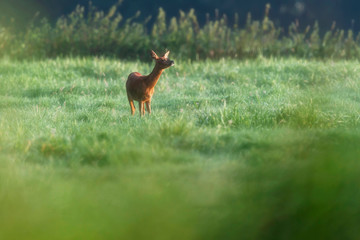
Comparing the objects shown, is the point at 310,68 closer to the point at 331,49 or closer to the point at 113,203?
the point at 331,49

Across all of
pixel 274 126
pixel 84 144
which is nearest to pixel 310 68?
pixel 274 126

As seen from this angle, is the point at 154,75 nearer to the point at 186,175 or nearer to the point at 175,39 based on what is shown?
the point at 186,175

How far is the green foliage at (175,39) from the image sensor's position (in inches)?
488

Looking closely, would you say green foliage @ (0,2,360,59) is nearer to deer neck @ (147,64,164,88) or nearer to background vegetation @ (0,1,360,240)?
background vegetation @ (0,1,360,240)

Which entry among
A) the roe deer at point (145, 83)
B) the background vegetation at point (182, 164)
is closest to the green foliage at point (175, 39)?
the background vegetation at point (182, 164)

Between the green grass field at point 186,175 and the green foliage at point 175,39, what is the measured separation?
5.89m

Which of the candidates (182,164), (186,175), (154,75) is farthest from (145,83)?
(186,175)

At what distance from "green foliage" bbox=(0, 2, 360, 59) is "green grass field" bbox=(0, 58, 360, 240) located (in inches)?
232

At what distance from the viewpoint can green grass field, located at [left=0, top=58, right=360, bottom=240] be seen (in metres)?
2.11

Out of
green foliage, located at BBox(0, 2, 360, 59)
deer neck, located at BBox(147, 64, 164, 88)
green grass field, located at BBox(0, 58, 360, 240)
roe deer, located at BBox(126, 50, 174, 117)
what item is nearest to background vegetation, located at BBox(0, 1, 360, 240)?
green grass field, located at BBox(0, 58, 360, 240)

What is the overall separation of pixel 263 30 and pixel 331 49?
6.04ft

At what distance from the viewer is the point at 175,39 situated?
12.6 meters

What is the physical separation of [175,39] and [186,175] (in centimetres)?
1004

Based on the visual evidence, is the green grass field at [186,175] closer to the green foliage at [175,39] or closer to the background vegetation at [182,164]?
the background vegetation at [182,164]
